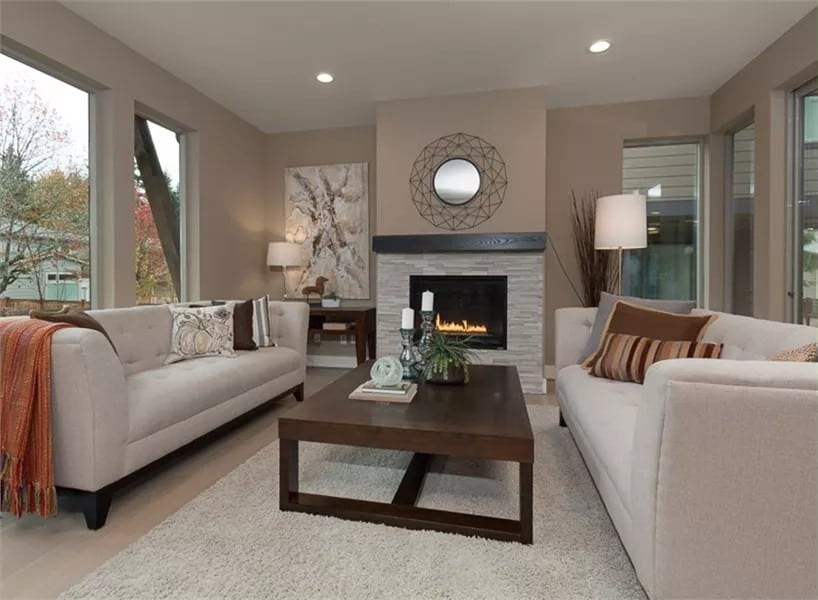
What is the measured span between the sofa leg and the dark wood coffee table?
2.17 ft

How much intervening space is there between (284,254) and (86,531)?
328 cm

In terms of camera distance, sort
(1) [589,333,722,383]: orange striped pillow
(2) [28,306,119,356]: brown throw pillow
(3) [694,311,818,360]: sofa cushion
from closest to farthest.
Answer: (3) [694,311,818,360]: sofa cushion → (2) [28,306,119,356]: brown throw pillow → (1) [589,333,722,383]: orange striped pillow

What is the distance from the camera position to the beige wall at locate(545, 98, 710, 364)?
4.03 metres

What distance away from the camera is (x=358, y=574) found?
133 centimetres

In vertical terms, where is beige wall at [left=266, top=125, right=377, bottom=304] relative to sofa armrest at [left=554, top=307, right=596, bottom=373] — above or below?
above

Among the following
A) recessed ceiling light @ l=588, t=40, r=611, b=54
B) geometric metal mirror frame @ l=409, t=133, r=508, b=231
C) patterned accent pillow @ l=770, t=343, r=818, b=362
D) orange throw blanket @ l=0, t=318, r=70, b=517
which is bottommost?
orange throw blanket @ l=0, t=318, r=70, b=517

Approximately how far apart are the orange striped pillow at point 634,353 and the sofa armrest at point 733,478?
107 cm

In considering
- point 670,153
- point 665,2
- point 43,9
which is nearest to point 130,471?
point 43,9

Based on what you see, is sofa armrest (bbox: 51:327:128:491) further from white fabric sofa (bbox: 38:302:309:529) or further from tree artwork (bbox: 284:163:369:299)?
tree artwork (bbox: 284:163:369:299)

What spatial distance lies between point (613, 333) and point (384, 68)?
269 centimetres

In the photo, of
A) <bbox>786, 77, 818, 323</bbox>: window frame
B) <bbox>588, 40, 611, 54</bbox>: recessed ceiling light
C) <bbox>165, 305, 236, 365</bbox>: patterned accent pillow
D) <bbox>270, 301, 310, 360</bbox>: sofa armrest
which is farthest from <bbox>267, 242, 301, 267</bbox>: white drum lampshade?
<bbox>786, 77, 818, 323</bbox>: window frame

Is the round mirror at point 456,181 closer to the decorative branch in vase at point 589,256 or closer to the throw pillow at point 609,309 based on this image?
the decorative branch in vase at point 589,256

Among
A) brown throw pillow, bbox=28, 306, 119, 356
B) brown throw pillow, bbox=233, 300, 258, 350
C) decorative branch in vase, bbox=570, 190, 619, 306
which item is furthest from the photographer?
decorative branch in vase, bbox=570, 190, 619, 306

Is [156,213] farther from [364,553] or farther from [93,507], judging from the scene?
[364,553]
